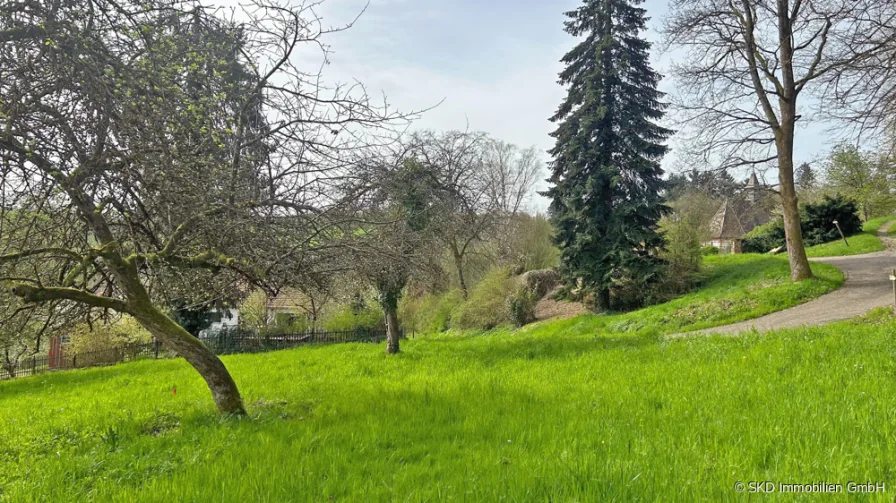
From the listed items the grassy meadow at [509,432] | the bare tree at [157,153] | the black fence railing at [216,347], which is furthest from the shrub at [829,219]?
the bare tree at [157,153]

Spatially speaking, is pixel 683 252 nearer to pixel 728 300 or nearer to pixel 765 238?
pixel 728 300

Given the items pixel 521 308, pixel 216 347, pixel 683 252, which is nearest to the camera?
pixel 683 252

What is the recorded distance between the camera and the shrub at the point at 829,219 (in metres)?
22.0

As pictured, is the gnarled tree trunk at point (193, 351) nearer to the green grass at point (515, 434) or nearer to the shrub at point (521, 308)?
the green grass at point (515, 434)

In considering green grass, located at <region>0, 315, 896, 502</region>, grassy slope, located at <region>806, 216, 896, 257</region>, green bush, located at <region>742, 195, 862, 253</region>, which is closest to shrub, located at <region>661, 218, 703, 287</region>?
grassy slope, located at <region>806, 216, 896, 257</region>

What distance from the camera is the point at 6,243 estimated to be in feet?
13.3

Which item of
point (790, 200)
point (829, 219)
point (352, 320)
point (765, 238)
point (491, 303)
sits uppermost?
point (790, 200)

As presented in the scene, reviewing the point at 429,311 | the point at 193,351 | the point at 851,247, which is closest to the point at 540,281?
the point at 429,311

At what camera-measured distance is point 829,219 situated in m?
22.2

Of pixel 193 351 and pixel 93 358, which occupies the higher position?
pixel 193 351

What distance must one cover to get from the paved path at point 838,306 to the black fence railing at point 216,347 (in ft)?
47.8

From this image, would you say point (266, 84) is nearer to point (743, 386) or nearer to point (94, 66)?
point (94, 66)

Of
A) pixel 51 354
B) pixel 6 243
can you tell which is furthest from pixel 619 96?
pixel 51 354

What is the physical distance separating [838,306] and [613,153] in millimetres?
8531
